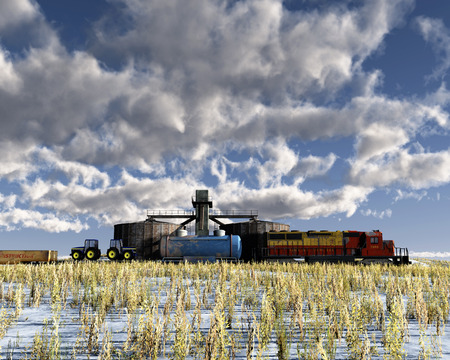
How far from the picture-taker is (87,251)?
35.1 m

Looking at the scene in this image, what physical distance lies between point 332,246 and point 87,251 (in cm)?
2342

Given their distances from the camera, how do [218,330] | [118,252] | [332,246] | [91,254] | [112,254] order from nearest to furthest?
[218,330], [332,246], [91,254], [112,254], [118,252]

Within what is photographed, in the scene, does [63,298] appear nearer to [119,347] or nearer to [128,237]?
[119,347]

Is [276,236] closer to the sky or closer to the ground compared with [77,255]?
closer to the sky

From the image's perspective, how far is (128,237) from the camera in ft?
139

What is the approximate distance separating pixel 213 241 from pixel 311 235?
29.3ft

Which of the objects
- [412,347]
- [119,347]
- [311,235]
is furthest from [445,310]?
[311,235]

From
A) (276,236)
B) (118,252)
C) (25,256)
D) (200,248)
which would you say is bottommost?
(25,256)

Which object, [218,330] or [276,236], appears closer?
[218,330]

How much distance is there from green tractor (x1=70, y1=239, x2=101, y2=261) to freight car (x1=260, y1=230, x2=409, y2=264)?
54.1ft

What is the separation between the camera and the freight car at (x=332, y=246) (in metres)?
31.0

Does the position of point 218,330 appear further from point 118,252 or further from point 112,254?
point 118,252

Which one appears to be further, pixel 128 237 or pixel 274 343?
pixel 128 237

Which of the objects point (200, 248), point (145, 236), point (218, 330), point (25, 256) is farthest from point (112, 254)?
point (218, 330)
